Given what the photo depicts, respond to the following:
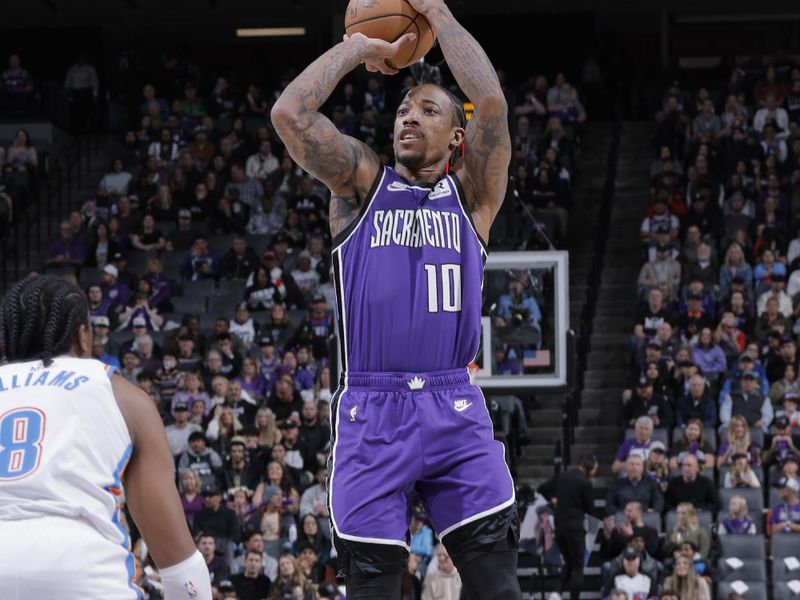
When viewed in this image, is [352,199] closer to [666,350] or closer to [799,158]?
[666,350]

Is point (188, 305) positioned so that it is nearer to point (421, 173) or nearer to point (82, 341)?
point (421, 173)

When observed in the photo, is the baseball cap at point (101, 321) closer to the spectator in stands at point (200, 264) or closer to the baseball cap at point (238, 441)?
the spectator in stands at point (200, 264)

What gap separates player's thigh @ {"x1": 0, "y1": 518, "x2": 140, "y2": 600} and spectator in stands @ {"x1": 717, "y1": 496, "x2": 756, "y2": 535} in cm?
1153

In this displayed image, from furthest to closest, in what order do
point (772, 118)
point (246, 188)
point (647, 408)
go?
point (246, 188) < point (772, 118) < point (647, 408)

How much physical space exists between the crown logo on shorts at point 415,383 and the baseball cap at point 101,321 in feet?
46.0

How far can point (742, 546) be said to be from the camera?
14.7 m

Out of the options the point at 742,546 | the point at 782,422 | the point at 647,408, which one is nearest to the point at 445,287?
the point at 742,546

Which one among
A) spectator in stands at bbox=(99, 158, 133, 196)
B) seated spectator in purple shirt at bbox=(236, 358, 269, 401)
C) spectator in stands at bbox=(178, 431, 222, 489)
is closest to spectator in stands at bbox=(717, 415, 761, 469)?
spectator in stands at bbox=(178, 431, 222, 489)

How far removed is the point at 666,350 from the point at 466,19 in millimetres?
11644

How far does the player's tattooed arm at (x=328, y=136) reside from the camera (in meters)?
5.82

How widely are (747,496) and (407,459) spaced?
1034 cm

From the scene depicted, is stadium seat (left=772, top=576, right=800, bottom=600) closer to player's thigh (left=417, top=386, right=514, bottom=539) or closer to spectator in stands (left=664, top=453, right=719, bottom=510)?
spectator in stands (left=664, top=453, right=719, bottom=510)

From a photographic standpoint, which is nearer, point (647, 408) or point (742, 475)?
Result: point (742, 475)

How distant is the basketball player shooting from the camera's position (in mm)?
5660
